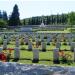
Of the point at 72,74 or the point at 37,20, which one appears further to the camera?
the point at 37,20

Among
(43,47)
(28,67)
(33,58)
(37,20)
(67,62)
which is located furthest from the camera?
(37,20)

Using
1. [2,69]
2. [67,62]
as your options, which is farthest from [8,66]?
[67,62]

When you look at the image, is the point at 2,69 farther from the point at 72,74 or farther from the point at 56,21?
the point at 56,21

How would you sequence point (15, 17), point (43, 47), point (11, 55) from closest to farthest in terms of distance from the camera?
point (11, 55)
point (43, 47)
point (15, 17)

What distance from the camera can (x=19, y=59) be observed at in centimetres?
1523

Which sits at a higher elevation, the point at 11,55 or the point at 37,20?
the point at 37,20

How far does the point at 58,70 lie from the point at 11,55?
11.9 metres

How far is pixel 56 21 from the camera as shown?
11056 centimetres

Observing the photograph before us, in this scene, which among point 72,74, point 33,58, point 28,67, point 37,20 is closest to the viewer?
point 72,74

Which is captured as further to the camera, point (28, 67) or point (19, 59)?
point (19, 59)

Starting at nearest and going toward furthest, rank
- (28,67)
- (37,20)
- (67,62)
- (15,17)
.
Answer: (28,67), (67,62), (15,17), (37,20)

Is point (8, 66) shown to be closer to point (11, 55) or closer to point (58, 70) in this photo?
point (58, 70)

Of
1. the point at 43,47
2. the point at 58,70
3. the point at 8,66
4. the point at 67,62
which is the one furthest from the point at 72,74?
the point at 43,47

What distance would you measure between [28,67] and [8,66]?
0.33 meters
